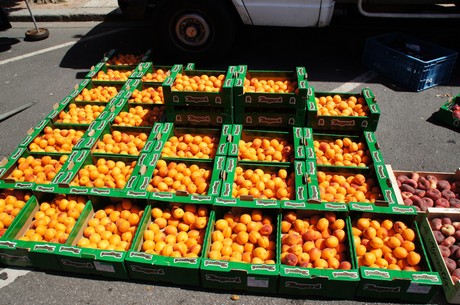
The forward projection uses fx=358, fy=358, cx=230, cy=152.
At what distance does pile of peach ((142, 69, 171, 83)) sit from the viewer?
5691 mm

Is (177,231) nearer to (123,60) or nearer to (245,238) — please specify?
(245,238)

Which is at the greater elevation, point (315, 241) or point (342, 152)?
point (342, 152)

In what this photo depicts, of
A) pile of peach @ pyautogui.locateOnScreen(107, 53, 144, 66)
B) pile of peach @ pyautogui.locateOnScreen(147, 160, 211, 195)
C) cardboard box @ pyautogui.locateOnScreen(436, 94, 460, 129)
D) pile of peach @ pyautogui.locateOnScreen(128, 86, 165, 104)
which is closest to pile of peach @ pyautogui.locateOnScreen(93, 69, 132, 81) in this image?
pile of peach @ pyautogui.locateOnScreen(107, 53, 144, 66)

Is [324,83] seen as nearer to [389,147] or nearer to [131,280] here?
[389,147]

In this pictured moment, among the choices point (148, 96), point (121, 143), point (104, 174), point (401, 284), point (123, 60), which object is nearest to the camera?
point (401, 284)

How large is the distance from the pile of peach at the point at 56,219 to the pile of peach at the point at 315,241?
2.02m

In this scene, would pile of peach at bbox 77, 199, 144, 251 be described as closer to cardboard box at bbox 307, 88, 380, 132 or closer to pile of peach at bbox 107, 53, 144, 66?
cardboard box at bbox 307, 88, 380, 132

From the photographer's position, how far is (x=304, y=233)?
10.8 ft

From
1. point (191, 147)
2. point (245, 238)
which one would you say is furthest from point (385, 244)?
point (191, 147)

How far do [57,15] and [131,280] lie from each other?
8.67m

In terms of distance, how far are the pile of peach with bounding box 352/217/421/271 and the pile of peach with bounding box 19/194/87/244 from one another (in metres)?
2.67

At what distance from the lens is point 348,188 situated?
12.2 ft

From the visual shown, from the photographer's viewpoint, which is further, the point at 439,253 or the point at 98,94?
A: the point at 98,94

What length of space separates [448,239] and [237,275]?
6.46ft
